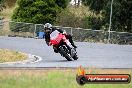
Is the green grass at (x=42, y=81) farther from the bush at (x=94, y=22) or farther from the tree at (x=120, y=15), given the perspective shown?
the bush at (x=94, y=22)

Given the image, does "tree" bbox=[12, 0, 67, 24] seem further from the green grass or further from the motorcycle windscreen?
the green grass

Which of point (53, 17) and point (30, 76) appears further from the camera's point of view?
point (53, 17)

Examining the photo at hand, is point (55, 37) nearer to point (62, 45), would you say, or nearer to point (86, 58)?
point (62, 45)

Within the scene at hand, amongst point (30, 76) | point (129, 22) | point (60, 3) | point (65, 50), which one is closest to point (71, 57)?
point (65, 50)

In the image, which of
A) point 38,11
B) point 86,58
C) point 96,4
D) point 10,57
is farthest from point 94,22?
point 10,57

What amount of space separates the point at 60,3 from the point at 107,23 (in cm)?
742

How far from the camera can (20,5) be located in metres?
51.5

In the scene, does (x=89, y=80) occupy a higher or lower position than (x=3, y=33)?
higher

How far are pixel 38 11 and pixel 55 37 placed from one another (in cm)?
2891

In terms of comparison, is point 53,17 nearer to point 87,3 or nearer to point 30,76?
point 87,3

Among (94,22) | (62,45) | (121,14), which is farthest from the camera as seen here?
(94,22)

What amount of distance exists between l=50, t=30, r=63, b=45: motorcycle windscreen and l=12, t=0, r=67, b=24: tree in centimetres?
2722

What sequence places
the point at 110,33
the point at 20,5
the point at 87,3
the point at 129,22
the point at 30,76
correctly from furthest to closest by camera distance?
the point at 20,5
the point at 87,3
the point at 129,22
the point at 110,33
the point at 30,76

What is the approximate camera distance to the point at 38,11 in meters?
49.9
